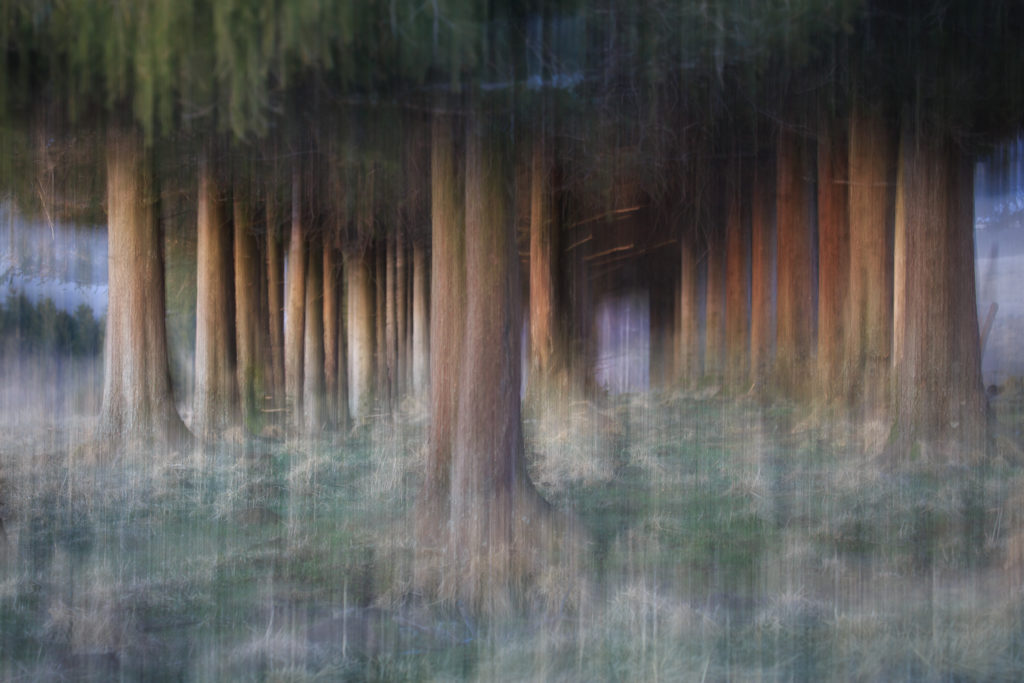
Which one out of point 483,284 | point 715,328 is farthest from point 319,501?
point 715,328

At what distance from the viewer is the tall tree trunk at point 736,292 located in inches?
728

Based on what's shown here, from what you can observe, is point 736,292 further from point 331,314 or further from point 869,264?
point 331,314

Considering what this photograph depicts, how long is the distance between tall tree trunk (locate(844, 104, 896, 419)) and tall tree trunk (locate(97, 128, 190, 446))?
382 inches

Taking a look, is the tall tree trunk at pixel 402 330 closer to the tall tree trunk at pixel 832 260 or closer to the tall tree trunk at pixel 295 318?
the tall tree trunk at pixel 295 318

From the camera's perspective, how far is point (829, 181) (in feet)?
45.0

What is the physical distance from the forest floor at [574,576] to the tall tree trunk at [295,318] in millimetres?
6990

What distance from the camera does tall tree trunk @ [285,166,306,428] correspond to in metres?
17.5

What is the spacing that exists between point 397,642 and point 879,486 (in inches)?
211

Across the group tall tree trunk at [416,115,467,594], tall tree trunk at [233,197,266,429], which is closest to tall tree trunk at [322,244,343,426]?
tall tree trunk at [233,197,266,429]

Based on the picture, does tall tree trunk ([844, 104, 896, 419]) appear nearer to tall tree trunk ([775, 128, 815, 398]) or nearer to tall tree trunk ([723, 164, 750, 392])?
tall tree trunk ([775, 128, 815, 398])

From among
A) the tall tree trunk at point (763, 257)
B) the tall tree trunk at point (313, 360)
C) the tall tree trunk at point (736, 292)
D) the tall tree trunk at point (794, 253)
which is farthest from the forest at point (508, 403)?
the tall tree trunk at point (763, 257)

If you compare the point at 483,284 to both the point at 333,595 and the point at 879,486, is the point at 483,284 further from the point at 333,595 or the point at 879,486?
the point at 879,486

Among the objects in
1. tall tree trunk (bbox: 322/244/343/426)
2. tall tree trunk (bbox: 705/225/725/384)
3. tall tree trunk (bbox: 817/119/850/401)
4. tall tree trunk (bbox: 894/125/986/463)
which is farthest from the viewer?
tall tree trunk (bbox: 322/244/343/426)

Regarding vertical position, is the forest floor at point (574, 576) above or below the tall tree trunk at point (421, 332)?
below
